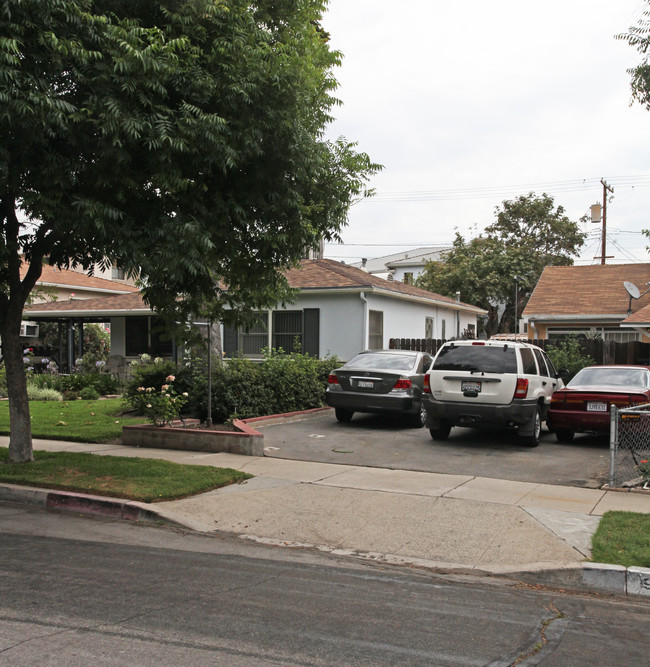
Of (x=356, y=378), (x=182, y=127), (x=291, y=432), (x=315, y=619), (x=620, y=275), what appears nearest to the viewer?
(x=315, y=619)

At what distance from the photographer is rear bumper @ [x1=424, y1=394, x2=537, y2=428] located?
11789mm

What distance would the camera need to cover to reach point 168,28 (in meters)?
8.20

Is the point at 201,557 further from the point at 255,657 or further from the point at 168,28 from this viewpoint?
the point at 168,28

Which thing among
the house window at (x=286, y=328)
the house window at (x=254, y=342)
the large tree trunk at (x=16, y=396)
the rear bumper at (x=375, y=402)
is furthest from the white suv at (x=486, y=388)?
the house window at (x=254, y=342)

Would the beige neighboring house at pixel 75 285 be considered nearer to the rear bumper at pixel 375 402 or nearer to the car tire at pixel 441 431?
the rear bumper at pixel 375 402

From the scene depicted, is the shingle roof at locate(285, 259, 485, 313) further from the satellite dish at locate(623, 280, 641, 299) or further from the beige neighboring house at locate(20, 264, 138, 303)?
the beige neighboring house at locate(20, 264, 138, 303)

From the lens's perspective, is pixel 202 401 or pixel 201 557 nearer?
pixel 201 557

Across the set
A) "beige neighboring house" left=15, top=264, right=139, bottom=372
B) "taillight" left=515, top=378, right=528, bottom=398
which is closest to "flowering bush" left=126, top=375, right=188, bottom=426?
"taillight" left=515, top=378, right=528, bottom=398

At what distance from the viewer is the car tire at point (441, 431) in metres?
12.8

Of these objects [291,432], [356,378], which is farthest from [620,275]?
[291,432]

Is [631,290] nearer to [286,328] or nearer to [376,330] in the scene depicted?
[376,330]

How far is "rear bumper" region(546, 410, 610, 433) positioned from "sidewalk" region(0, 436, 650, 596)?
3586mm

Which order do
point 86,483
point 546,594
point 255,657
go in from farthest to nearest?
point 86,483, point 546,594, point 255,657

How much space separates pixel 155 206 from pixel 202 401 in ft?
19.3
